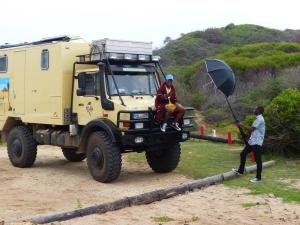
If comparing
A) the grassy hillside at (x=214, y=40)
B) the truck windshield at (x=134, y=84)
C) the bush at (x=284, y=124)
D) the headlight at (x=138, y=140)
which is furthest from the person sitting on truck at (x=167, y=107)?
the grassy hillside at (x=214, y=40)

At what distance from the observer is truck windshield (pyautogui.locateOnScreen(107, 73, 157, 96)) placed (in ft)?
38.5

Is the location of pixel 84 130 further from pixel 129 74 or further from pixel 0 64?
pixel 0 64

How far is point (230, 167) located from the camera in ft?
42.9

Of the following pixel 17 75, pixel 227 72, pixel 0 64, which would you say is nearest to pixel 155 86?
pixel 227 72


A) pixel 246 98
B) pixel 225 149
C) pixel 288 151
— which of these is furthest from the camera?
pixel 246 98

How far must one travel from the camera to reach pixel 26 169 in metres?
14.0

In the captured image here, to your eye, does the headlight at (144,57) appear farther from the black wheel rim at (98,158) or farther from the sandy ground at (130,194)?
the sandy ground at (130,194)

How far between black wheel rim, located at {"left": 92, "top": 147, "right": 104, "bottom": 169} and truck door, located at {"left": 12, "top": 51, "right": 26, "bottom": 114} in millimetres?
3282

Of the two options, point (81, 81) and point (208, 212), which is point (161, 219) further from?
point (81, 81)

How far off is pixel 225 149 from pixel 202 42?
3390 cm

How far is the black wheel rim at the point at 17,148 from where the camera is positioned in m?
14.1

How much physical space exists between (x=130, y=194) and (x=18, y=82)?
18.0ft

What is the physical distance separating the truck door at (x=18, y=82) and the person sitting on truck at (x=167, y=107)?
4329 mm

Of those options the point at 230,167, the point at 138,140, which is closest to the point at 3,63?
the point at 138,140
